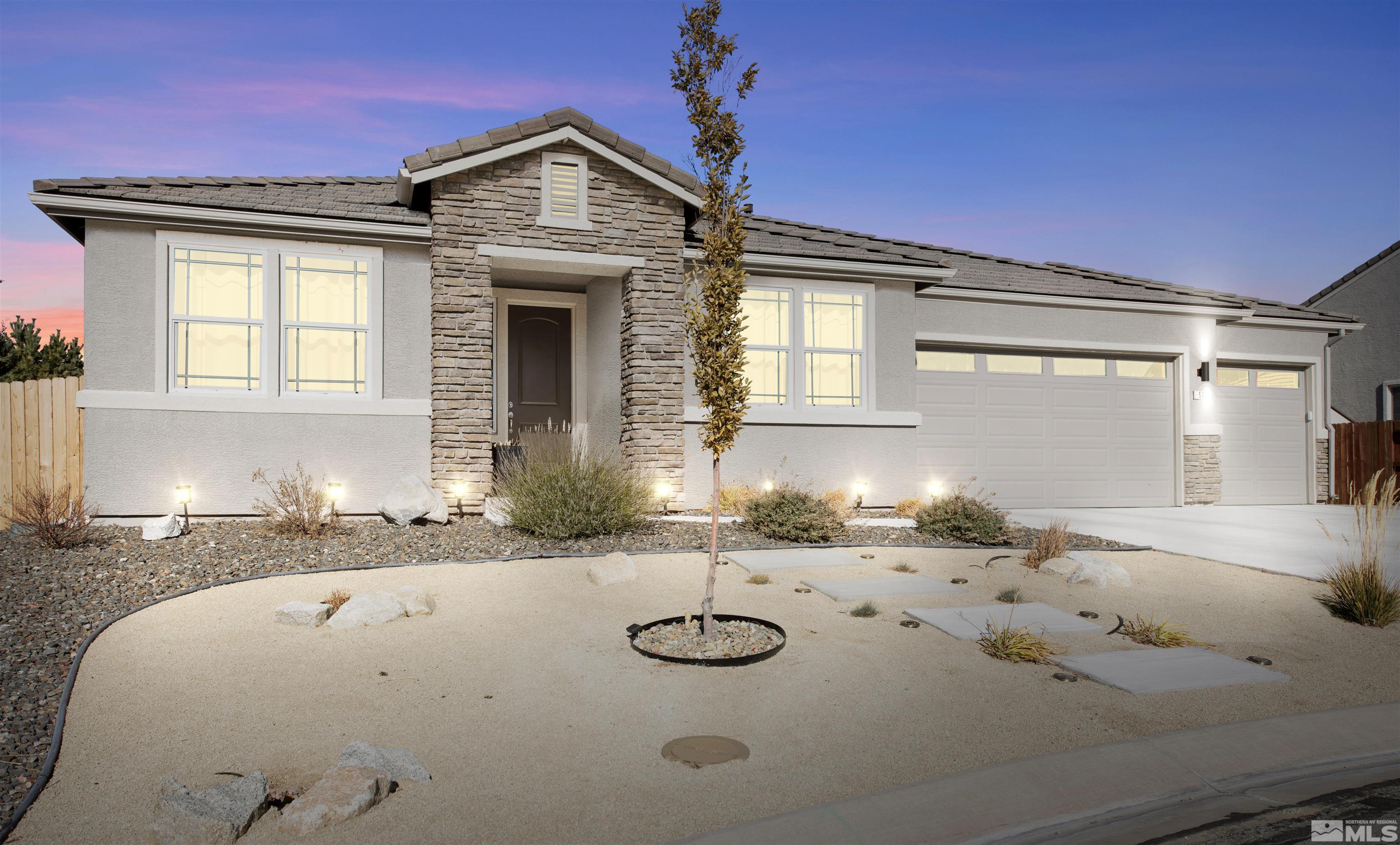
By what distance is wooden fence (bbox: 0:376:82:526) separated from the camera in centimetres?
866

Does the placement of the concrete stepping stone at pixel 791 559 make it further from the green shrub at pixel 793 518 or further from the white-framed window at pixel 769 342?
the white-framed window at pixel 769 342

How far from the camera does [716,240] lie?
4.84 meters

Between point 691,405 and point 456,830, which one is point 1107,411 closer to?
point 691,405

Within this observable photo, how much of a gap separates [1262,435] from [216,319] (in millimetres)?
16652

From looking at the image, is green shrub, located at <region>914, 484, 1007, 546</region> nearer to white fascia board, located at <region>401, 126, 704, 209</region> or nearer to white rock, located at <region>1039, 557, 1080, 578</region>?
white rock, located at <region>1039, 557, 1080, 578</region>

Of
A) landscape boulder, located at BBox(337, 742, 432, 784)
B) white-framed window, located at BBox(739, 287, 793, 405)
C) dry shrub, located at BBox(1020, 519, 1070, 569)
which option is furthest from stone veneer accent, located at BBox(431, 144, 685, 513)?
landscape boulder, located at BBox(337, 742, 432, 784)

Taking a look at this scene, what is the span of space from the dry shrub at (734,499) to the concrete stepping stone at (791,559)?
191 centimetres

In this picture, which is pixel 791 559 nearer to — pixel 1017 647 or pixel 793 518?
pixel 793 518

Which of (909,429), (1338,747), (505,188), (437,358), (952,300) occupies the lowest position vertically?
(1338,747)

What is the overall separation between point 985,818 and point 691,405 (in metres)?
7.93

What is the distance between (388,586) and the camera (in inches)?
241

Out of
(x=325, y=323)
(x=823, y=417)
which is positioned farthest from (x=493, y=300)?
(x=823, y=417)

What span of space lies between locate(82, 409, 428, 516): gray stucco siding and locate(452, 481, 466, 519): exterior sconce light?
1.68ft

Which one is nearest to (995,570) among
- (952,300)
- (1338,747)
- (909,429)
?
(1338,747)
